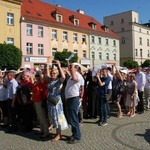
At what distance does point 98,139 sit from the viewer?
6.00 metres

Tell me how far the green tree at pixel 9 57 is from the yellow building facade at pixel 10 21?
2.98 meters

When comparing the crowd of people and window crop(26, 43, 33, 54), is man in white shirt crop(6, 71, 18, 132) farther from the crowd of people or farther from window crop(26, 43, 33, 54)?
window crop(26, 43, 33, 54)

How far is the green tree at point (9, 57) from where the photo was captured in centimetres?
2767

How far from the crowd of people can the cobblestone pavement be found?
0.83 feet

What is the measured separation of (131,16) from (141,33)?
4908mm

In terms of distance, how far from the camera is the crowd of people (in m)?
5.89

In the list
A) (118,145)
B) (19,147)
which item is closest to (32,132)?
(19,147)

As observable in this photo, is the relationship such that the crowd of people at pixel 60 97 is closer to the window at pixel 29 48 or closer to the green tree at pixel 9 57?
the green tree at pixel 9 57

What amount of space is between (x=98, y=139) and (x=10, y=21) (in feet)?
92.2

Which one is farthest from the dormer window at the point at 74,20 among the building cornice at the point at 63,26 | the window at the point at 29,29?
the window at the point at 29,29

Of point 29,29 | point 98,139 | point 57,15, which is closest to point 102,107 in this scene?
point 98,139

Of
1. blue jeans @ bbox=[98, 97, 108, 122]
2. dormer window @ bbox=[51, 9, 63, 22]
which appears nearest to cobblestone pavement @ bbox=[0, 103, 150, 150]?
blue jeans @ bbox=[98, 97, 108, 122]

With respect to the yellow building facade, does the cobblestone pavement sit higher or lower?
lower

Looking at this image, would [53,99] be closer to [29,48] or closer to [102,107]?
[102,107]
